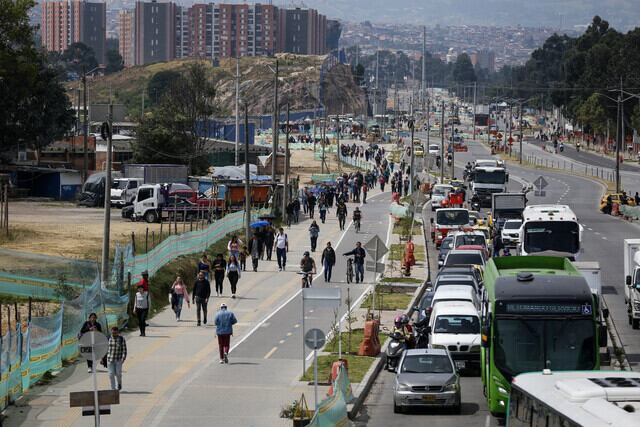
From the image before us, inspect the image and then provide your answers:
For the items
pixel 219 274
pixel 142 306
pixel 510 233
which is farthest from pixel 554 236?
pixel 142 306

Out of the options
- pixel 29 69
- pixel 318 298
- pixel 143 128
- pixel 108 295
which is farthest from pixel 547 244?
pixel 143 128

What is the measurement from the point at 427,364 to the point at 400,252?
28865mm

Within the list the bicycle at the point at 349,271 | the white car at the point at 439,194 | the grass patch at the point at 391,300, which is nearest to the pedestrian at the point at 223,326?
the grass patch at the point at 391,300

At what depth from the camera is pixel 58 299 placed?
33500 millimetres

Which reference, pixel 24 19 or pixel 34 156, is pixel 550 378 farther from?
pixel 34 156

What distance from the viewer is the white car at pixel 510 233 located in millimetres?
53781

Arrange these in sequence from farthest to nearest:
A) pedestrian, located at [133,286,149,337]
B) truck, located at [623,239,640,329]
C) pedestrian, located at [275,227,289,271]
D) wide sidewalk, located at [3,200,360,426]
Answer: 1. pedestrian, located at [275,227,289,271]
2. truck, located at [623,239,640,329]
3. pedestrian, located at [133,286,149,337]
4. wide sidewalk, located at [3,200,360,426]

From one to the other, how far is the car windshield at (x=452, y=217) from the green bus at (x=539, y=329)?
34.5m

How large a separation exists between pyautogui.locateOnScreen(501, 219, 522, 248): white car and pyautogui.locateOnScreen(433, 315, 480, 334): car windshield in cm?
2288

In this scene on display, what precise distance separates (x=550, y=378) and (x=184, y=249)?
1280 inches

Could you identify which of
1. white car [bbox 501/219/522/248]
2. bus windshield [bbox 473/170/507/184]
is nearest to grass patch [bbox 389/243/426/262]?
white car [bbox 501/219/522/248]

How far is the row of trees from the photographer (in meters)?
79.1

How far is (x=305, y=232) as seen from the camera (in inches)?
2463

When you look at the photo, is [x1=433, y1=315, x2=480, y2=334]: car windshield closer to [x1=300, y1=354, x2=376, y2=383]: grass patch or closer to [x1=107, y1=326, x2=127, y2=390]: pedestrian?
[x1=300, y1=354, x2=376, y2=383]: grass patch
